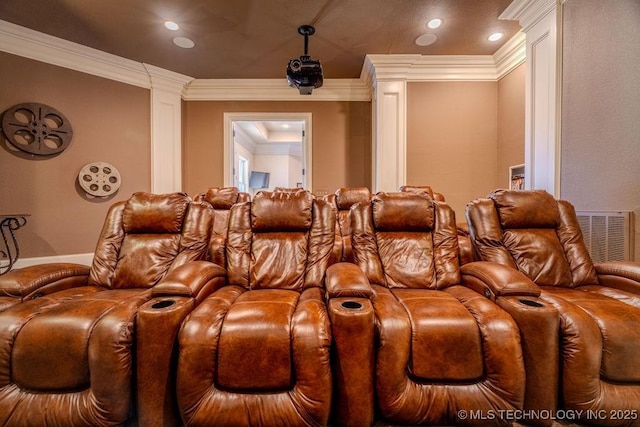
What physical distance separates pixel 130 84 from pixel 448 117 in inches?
183

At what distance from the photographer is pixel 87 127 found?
138 inches

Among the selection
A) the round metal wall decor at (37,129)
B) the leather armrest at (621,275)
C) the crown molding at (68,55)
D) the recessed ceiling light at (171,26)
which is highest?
the recessed ceiling light at (171,26)

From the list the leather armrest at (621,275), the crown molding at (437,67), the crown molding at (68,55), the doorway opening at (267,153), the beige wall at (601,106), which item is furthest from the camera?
the doorway opening at (267,153)

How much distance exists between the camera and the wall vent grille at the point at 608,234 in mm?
1957

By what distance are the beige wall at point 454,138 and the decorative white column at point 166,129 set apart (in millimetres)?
3581

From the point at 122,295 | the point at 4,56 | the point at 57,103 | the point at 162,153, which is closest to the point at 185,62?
the point at 162,153

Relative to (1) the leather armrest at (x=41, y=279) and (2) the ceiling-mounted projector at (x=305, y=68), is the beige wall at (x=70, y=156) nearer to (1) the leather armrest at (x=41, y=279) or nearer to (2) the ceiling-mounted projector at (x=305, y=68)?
(1) the leather armrest at (x=41, y=279)

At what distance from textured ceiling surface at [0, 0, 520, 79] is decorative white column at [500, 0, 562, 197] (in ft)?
0.99

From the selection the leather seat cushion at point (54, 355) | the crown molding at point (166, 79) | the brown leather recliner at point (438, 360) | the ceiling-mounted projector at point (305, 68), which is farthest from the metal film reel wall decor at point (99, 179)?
the brown leather recliner at point (438, 360)

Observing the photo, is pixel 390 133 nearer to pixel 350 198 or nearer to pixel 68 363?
pixel 350 198

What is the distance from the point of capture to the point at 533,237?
5.96ft

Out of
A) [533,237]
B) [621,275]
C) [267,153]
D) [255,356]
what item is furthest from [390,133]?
[267,153]

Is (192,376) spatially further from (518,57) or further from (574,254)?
(518,57)

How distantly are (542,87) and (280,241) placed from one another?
2931 mm
